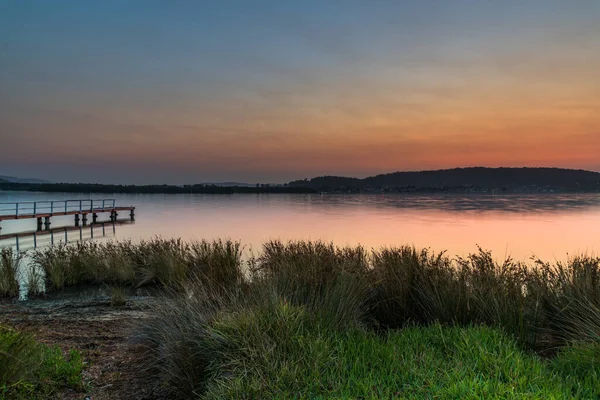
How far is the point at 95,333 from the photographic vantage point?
7.72 meters

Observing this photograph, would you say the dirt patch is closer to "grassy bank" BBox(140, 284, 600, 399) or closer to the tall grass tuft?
"grassy bank" BBox(140, 284, 600, 399)

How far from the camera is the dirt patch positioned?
5492mm

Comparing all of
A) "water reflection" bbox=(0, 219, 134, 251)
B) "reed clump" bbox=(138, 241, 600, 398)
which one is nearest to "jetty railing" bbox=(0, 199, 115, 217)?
"water reflection" bbox=(0, 219, 134, 251)

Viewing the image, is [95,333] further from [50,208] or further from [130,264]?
[50,208]

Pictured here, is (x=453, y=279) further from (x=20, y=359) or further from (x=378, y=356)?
(x=20, y=359)

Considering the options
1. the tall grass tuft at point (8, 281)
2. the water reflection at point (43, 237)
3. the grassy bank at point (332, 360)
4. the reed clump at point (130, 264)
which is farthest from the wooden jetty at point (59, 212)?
the grassy bank at point (332, 360)

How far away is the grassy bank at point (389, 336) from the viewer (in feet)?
13.8

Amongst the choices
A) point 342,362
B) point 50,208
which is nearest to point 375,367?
point 342,362

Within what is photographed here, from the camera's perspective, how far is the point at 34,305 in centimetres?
1116

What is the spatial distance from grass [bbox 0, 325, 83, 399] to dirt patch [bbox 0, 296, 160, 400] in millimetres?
201

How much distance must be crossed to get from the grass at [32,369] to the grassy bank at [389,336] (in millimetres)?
898

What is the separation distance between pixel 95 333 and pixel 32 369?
10.2ft

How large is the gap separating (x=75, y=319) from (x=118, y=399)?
185 inches

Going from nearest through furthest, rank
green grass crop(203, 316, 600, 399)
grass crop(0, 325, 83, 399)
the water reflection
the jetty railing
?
1. green grass crop(203, 316, 600, 399)
2. grass crop(0, 325, 83, 399)
3. the water reflection
4. the jetty railing
